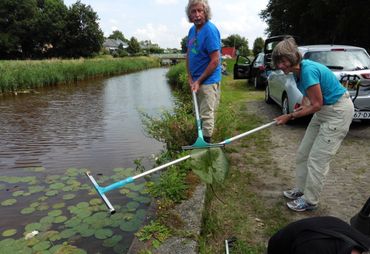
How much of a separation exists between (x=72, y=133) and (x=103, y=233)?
566cm

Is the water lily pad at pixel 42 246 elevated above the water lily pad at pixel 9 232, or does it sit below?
above

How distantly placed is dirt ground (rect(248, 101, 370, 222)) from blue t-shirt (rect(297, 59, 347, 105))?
1.29 metres

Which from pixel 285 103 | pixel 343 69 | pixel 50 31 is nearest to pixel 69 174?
pixel 285 103

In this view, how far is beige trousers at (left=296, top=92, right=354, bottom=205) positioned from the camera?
3.47 metres

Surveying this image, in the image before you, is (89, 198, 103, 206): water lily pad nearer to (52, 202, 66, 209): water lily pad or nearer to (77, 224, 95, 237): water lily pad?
(52, 202, 66, 209): water lily pad

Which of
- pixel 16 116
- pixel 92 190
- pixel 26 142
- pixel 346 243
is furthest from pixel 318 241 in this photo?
pixel 16 116

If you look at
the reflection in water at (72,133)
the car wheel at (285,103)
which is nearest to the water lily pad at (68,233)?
the reflection in water at (72,133)

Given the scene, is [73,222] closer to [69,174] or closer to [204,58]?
[69,174]

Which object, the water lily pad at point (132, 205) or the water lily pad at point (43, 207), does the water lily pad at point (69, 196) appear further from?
the water lily pad at point (132, 205)

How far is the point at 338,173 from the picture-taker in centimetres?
487

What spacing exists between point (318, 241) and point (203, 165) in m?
2.01

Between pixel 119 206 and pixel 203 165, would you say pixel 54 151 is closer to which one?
pixel 119 206

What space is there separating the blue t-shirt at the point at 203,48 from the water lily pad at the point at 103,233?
223 cm

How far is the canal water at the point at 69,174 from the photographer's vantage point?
13.0ft
